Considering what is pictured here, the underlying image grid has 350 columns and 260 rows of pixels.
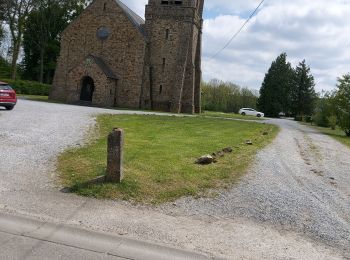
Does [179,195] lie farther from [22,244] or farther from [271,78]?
[271,78]

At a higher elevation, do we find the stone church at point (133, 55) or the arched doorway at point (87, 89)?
the stone church at point (133, 55)

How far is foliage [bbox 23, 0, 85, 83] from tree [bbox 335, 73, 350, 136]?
43196 millimetres

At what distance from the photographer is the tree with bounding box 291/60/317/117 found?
84062mm

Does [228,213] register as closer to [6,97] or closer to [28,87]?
[6,97]

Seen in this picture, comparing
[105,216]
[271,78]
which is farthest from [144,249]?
[271,78]

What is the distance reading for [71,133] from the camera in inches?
582

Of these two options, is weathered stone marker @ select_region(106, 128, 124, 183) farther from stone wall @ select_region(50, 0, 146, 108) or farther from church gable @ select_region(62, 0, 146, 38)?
church gable @ select_region(62, 0, 146, 38)

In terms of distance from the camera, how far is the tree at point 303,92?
84062mm

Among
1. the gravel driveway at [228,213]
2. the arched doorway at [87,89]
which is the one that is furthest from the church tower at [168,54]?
the gravel driveway at [228,213]

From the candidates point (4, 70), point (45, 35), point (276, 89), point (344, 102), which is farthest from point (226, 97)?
point (344, 102)

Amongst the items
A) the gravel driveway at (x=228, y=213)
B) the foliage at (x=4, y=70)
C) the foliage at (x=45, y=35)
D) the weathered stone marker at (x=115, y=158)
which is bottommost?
the gravel driveway at (x=228, y=213)

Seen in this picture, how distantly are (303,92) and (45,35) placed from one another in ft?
170

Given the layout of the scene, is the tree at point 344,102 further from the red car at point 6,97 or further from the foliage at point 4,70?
the foliage at point 4,70

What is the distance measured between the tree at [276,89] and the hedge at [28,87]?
1757 inches
